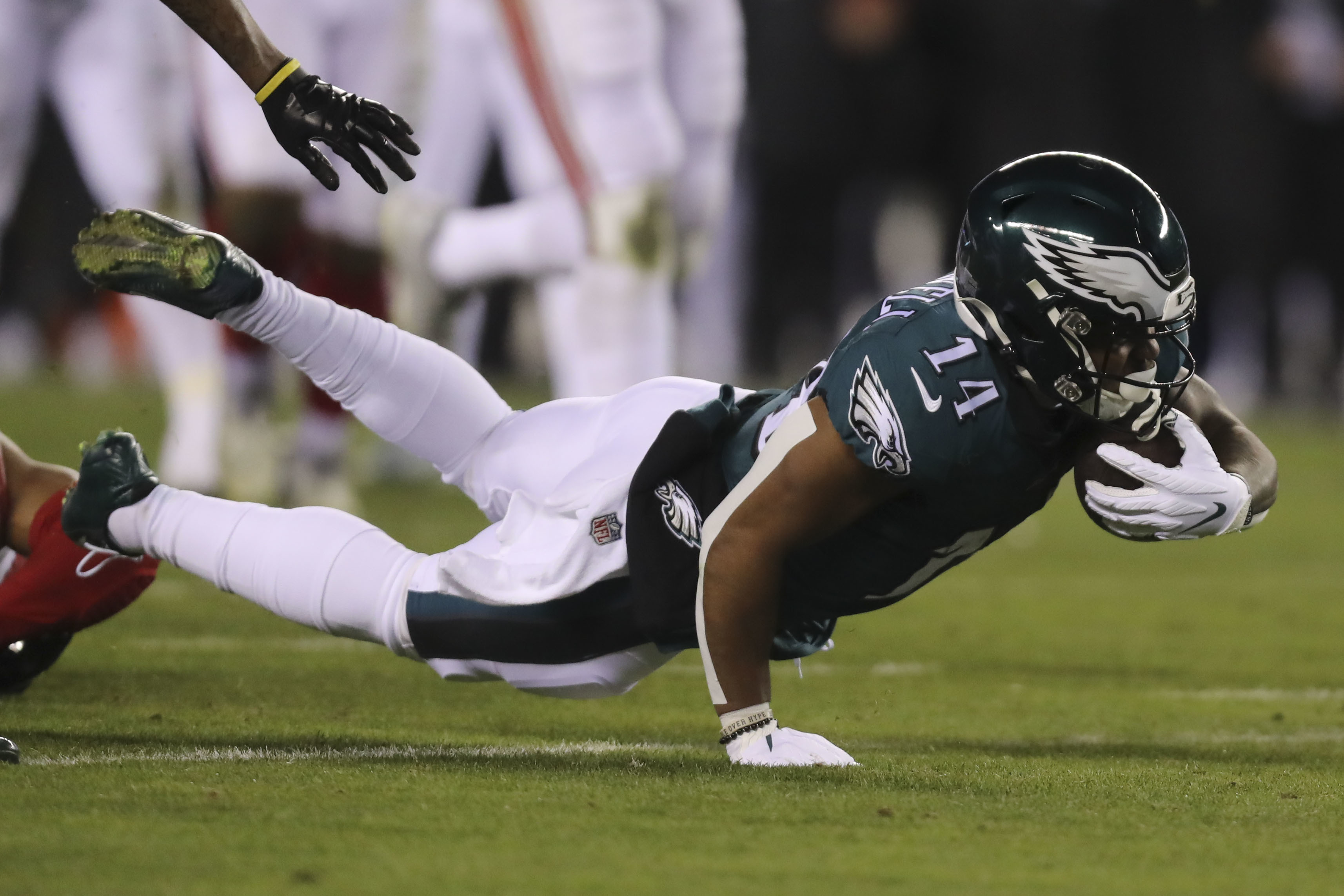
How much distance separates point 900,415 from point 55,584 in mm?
1426

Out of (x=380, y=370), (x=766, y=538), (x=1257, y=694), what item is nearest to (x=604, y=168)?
(x=1257, y=694)

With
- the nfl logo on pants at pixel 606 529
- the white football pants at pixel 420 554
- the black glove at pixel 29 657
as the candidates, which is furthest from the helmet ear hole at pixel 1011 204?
the black glove at pixel 29 657

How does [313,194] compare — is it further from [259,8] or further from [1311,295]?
[1311,295]

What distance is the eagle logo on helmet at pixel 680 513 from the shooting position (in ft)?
9.55

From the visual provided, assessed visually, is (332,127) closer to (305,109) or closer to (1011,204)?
(305,109)

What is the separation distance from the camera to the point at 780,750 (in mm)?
2809

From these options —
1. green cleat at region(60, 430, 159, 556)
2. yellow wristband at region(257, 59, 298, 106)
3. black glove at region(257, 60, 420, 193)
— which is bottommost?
green cleat at region(60, 430, 159, 556)

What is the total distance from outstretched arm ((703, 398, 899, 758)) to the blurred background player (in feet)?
11.2

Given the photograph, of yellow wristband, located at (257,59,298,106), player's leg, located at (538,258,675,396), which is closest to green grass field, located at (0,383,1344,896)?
yellow wristband, located at (257,59,298,106)

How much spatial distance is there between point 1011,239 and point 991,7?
9.48 metres

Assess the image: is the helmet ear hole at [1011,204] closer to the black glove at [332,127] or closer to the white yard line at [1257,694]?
the black glove at [332,127]

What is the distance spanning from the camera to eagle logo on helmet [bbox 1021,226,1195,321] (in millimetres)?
2635

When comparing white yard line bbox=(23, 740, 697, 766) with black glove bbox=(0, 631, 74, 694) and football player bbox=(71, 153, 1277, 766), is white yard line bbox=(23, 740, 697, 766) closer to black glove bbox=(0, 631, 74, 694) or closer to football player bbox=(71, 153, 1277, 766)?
football player bbox=(71, 153, 1277, 766)

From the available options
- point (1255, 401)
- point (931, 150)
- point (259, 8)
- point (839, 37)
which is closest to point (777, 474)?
point (259, 8)
